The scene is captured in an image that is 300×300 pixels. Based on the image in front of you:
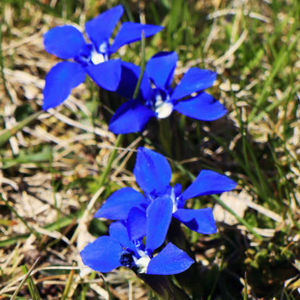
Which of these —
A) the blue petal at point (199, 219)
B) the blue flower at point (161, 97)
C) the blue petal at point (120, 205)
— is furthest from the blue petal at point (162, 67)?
the blue petal at point (199, 219)

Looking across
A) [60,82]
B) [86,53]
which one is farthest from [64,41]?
[60,82]

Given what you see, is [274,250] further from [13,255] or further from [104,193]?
[13,255]

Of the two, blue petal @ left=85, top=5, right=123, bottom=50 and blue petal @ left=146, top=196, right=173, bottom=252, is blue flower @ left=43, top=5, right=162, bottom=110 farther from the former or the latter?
A: blue petal @ left=146, top=196, right=173, bottom=252

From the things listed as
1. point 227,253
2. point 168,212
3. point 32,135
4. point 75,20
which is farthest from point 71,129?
point 168,212

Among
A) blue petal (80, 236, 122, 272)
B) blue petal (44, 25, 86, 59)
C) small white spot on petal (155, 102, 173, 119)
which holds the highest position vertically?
blue petal (44, 25, 86, 59)

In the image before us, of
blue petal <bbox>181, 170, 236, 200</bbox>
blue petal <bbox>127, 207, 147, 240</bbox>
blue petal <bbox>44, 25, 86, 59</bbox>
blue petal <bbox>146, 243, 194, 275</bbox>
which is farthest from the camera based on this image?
blue petal <bbox>44, 25, 86, 59</bbox>

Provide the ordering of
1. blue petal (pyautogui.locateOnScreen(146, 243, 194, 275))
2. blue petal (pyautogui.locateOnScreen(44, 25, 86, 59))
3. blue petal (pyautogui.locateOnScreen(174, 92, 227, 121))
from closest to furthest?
blue petal (pyautogui.locateOnScreen(146, 243, 194, 275)), blue petal (pyautogui.locateOnScreen(174, 92, 227, 121)), blue petal (pyautogui.locateOnScreen(44, 25, 86, 59))

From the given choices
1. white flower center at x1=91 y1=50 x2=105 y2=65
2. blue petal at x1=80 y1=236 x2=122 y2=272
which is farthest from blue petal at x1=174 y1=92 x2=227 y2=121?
blue petal at x1=80 y1=236 x2=122 y2=272
